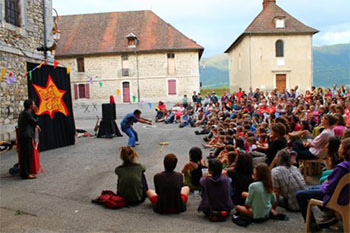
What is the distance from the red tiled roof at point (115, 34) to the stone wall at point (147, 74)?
2.82ft

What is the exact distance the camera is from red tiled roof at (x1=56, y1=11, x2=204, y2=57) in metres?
33.5

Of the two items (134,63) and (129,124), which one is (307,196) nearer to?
(129,124)

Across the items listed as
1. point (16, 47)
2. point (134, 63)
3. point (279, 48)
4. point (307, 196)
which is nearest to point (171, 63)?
point (134, 63)

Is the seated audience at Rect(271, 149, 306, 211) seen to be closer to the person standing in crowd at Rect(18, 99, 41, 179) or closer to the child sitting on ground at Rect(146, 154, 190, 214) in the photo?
the child sitting on ground at Rect(146, 154, 190, 214)

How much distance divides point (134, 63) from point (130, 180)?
29389mm

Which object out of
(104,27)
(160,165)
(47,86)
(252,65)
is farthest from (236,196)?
(104,27)

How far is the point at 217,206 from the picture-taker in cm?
470

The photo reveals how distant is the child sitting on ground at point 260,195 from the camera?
445 centimetres

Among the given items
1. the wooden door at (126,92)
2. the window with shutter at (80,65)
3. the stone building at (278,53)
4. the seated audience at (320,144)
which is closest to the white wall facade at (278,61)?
the stone building at (278,53)

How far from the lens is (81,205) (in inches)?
217

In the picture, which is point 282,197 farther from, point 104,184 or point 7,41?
point 7,41

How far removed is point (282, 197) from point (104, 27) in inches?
1339

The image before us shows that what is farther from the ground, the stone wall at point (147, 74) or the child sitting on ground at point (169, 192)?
the stone wall at point (147, 74)

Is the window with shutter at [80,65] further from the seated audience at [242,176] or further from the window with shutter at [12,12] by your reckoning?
the seated audience at [242,176]
